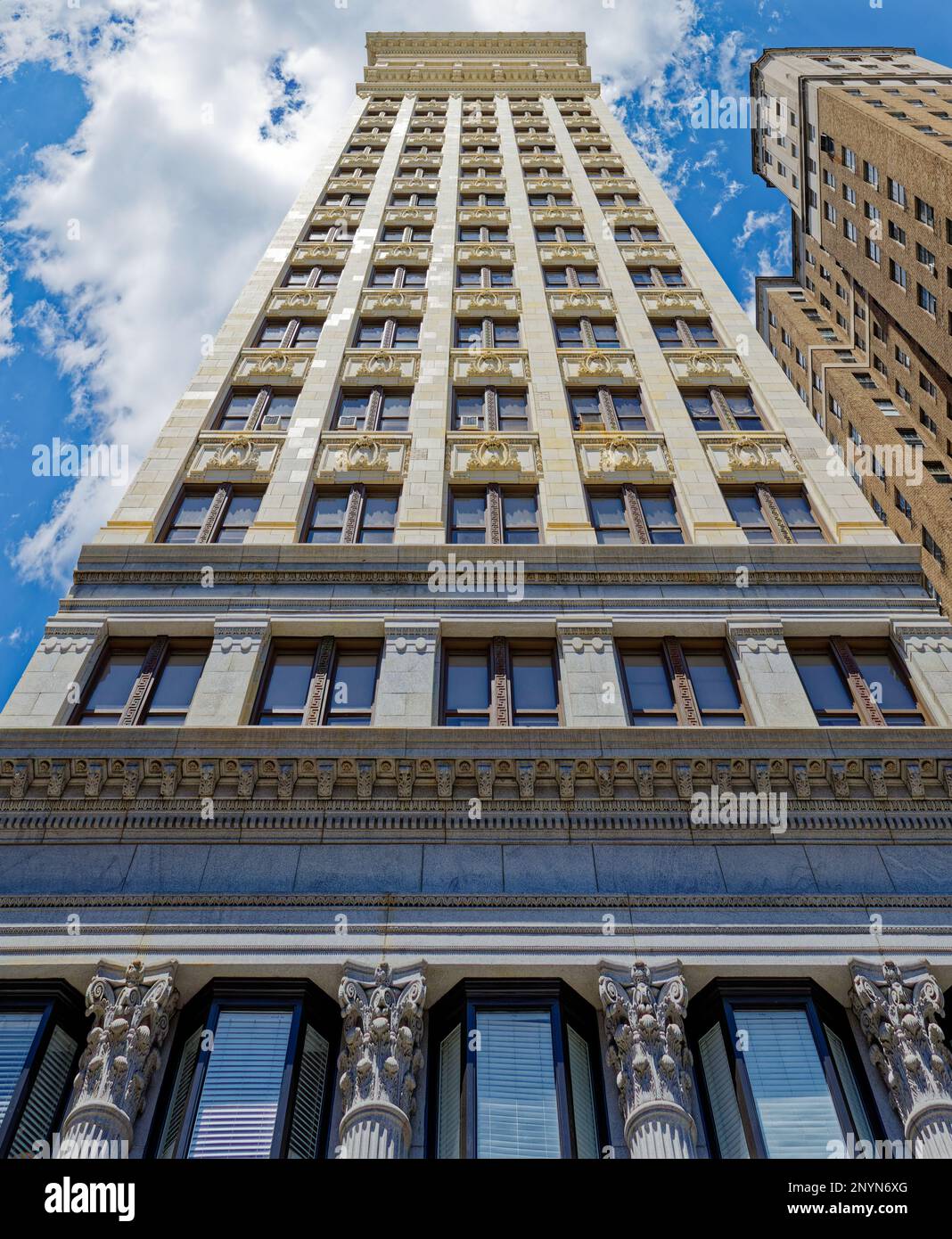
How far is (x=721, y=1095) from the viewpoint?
12.1 meters

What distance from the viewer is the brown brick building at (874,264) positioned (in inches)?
1767

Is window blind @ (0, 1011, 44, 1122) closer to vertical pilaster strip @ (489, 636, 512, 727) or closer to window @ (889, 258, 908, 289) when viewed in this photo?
vertical pilaster strip @ (489, 636, 512, 727)

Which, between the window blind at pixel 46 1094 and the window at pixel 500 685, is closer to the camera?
the window blind at pixel 46 1094

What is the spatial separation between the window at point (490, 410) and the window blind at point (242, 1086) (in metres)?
15.8

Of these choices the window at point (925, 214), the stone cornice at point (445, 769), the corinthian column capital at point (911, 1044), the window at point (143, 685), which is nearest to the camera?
the corinthian column capital at point (911, 1044)

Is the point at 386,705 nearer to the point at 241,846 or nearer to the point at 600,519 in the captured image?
the point at 241,846

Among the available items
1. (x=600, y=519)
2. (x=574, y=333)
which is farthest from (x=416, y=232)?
(x=600, y=519)

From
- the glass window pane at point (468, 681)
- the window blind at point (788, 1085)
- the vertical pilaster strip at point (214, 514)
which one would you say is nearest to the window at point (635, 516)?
the glass window pane at point (468, 681)

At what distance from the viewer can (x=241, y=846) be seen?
1439 cm

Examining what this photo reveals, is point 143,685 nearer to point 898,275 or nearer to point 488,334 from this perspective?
point 488,334

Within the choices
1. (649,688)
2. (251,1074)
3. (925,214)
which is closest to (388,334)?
(649,688)

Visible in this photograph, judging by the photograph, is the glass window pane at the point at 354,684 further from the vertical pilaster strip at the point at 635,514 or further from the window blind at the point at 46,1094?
the window blind at the point at 46,1094

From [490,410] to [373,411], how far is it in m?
2.80
